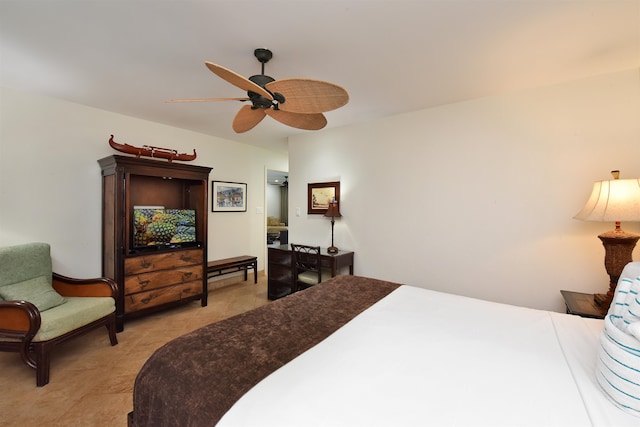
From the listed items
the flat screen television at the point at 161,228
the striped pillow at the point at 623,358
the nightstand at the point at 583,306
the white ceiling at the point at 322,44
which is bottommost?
the nightstand at the point at 583,306

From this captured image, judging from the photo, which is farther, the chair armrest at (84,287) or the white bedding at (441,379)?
the chair armrest at (84,287)

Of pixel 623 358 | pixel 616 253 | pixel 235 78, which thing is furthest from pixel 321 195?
pixel 623 358

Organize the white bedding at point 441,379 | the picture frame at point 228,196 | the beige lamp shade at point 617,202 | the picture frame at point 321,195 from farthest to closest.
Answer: the picture frame at point 228,196 → the picture frame at point 321,195 → the beige lamp shade at point 617,202 → the white bedding at point 441,379

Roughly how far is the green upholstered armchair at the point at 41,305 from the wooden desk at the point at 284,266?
177 centimetres

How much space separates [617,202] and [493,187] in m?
0.89

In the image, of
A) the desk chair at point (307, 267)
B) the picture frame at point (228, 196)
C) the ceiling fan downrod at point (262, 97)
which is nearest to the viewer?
the ceiling fan downrod at point (262, 97)

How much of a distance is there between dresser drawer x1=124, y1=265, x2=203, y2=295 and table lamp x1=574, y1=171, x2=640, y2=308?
3934 millimetres

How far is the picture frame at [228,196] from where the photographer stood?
423 cm

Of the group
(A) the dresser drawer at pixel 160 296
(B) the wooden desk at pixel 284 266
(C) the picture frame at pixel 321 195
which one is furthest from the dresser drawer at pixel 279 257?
(A) the dresser drawer at pixel 160 296

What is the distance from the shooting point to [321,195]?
151 inches

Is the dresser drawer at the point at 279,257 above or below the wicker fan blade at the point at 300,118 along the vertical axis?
below

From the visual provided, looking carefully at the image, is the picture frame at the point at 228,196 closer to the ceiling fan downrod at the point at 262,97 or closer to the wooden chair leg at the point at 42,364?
the wooden chair leg at the point at 42,364

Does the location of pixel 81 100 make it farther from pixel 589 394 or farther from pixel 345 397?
pixel 589 394

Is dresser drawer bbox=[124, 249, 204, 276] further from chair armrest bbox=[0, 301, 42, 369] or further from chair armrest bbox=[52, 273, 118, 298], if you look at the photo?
chair armrest bbox=[0, 301, 42, 369]
